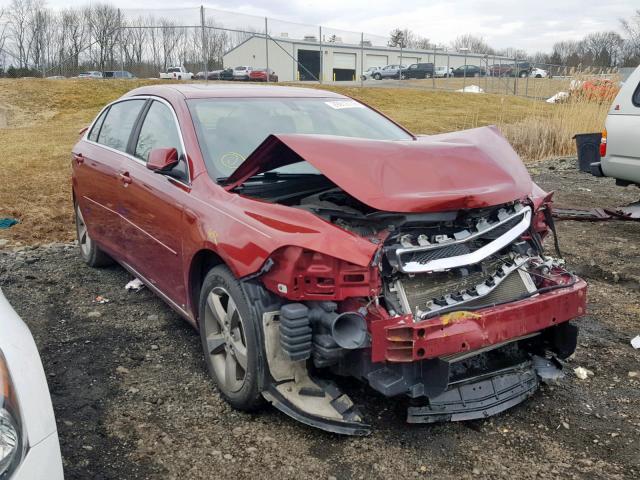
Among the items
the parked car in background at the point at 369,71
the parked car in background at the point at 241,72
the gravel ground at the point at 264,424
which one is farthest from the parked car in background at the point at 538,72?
the gravel ground at the point at 264,424

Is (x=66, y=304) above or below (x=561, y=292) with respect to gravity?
below

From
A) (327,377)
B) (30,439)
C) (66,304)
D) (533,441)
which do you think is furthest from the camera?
(66,304)

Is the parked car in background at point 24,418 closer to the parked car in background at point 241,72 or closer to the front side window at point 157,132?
the front side window at point 157,132

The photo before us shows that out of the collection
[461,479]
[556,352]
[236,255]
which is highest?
[236,255]

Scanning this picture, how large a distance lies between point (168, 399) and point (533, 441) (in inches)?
77.2

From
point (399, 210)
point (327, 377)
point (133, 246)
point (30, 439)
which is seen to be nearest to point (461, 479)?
point (327, 377)

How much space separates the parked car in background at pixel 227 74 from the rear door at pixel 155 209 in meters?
27.6

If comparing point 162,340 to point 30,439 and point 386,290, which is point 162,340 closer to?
point 386,290

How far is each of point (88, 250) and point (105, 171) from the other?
1294 mm

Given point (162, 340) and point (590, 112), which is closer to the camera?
point (162, 340)

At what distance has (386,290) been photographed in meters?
2.87

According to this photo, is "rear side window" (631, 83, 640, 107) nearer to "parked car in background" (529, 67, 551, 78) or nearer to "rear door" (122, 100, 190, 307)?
"rear door" (122, 100, 190, 307)

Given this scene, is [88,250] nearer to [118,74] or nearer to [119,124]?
[119,124]

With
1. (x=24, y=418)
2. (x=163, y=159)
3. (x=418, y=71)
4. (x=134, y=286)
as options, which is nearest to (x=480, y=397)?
(x=24, y=418)
